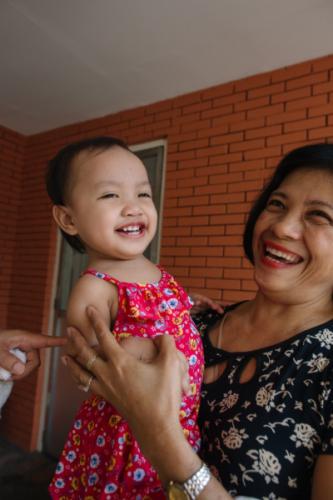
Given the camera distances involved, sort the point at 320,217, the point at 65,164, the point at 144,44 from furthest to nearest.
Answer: the point at 144,44, the point at 65,164, the point at 320,217

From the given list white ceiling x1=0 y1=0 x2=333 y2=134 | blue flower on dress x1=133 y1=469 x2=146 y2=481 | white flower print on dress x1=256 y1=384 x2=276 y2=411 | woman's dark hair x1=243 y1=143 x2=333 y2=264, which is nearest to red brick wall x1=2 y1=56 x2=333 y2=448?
white ceiling x1=0 y1=0 x2=333 y2=134

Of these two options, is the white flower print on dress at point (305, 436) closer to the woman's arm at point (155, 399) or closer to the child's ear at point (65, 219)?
the woman's arm at point (155, 399)

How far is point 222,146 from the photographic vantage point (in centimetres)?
395

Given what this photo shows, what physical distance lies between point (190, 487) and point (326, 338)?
0.57 meters

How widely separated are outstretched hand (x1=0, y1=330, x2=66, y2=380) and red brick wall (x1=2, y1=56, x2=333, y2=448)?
2.35 metres

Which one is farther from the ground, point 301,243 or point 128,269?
point 301,243

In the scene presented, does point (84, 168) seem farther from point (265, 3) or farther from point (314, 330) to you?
point (265, 3)

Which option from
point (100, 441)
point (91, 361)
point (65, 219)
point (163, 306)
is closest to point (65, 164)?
point (65, 219)

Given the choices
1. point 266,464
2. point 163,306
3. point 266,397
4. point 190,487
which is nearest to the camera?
point 190,487

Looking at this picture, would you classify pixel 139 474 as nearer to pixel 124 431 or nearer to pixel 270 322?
pixel 124 431

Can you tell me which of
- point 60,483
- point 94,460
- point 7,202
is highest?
point 7,202

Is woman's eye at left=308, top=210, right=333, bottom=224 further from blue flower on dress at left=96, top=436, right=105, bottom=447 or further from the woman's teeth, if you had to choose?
blue flower on dress at left=96, top=436, right=105, bottom=447

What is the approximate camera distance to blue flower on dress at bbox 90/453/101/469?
1.17 metres

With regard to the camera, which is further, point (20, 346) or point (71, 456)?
point (20, 346)
